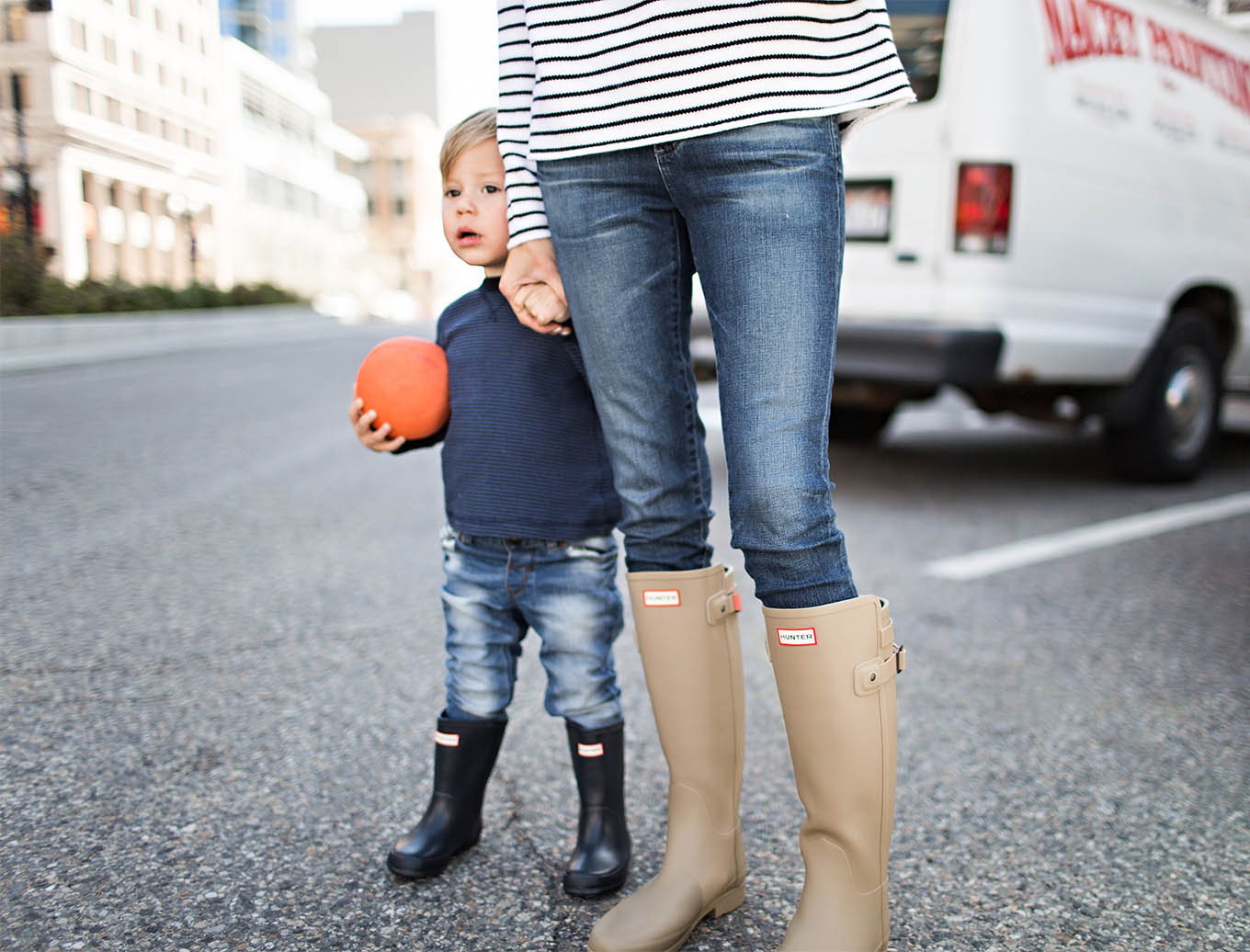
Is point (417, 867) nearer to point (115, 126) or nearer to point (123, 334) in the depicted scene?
point (115, 126)

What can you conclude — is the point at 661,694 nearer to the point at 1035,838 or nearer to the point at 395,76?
the point at 1035,838

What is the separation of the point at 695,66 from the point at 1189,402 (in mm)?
4485

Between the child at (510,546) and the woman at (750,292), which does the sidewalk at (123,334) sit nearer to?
the child at (510,546)

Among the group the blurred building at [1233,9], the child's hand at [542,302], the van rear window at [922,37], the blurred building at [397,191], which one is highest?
the blurred building at [397,191]

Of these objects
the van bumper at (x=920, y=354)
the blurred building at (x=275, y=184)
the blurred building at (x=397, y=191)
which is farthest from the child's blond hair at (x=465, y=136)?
the blurred building at (x=397, y=191)

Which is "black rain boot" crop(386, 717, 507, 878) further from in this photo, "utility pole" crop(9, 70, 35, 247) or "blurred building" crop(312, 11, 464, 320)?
"blurred building" crop(312, 11, 464, 320)

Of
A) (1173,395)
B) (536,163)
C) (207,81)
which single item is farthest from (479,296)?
(207,81)

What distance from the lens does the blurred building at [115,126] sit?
3.62m

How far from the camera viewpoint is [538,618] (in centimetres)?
158

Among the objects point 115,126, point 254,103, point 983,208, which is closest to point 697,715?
point 983,208

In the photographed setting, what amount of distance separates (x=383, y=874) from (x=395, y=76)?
95.5 meters

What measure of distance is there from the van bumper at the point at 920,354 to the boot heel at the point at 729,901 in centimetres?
293

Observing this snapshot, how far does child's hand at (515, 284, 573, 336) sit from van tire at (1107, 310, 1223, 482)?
4028 mm

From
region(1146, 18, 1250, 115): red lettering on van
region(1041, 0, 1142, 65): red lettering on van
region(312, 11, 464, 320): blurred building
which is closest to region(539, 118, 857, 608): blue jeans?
region(1041, 0, 1142, 65): red lettering on van
